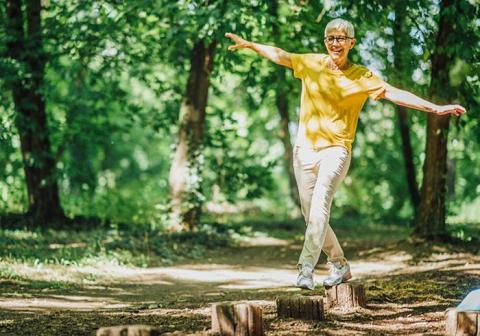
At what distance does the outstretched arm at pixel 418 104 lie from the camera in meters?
6.03

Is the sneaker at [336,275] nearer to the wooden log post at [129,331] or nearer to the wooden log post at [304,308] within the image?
the wooden log post at [304,308]

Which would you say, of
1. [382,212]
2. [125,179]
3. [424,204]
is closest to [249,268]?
[424,204]

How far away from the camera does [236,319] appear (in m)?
5.21

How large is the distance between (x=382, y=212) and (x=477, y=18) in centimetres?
1406

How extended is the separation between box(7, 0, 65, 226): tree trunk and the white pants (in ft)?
25.1

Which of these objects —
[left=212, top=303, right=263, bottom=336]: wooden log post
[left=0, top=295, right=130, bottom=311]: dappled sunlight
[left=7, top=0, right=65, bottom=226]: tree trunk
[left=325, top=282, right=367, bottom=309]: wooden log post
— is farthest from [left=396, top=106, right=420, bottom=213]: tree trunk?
[left=212, top=303, right=263, bottom=336]: wooden log post

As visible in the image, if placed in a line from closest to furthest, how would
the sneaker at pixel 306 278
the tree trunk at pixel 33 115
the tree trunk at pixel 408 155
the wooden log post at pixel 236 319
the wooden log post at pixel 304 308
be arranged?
the wooden log post at pixel 236 319, the wooden log post at pixel 304 308, the sneaker at pixel 306 278, the tree trunk at pixel 33 115, the tree trunk at pixel 408 155

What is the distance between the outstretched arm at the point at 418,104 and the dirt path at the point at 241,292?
1848 millimetres

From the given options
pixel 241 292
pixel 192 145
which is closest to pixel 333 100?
pixel 241 292

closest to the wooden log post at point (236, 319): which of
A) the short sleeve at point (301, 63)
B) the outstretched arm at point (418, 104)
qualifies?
the outstretched arm at point (418, 104)

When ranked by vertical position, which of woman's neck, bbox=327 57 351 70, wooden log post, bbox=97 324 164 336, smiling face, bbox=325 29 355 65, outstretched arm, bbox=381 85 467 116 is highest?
smiling face, bbox=325 29 355 65

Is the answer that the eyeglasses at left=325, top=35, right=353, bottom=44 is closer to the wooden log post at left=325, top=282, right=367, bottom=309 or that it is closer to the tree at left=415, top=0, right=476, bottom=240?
the wooden log post at left=325, top=282, right=367, bottom=309

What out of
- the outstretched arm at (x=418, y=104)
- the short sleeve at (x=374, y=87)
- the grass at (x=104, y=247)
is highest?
the short sleeve at (x=374, y=87)

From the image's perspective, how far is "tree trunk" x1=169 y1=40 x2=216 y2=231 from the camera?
13643mm
